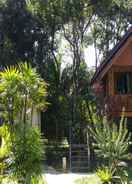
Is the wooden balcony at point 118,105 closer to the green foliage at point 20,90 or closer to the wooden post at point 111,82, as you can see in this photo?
the wooden post at point 111,82

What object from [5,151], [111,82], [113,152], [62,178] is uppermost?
[111,82]

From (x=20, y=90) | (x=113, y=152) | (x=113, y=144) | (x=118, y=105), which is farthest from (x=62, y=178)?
(x=20, y=90)

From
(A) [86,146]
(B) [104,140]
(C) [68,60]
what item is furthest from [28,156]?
(C) [68,60]

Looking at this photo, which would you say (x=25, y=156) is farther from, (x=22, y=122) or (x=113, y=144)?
(x=113, y=144)

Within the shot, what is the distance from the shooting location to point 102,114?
23250mm

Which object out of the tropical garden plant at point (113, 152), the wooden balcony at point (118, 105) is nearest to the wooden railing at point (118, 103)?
the wooden balcony at point (118, 105)

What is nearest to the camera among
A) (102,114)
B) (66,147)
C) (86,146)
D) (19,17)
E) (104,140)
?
(104,140)

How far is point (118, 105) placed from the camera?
77.3ft

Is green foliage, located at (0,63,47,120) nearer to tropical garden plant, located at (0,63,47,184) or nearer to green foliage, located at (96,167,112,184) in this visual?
tropical garden plant, located at (0,63,47,184)

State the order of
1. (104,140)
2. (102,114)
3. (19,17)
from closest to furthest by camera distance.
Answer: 1. (104,140)
2. (102,114)
3. (19,17)

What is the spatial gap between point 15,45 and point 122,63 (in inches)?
421

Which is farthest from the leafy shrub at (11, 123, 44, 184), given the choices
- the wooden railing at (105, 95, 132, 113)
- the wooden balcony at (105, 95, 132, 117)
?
the wooden railing at (105, 95, 132, 113)

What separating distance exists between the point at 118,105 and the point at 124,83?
3.07 meters

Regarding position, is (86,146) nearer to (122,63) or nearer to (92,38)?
(122,63)
